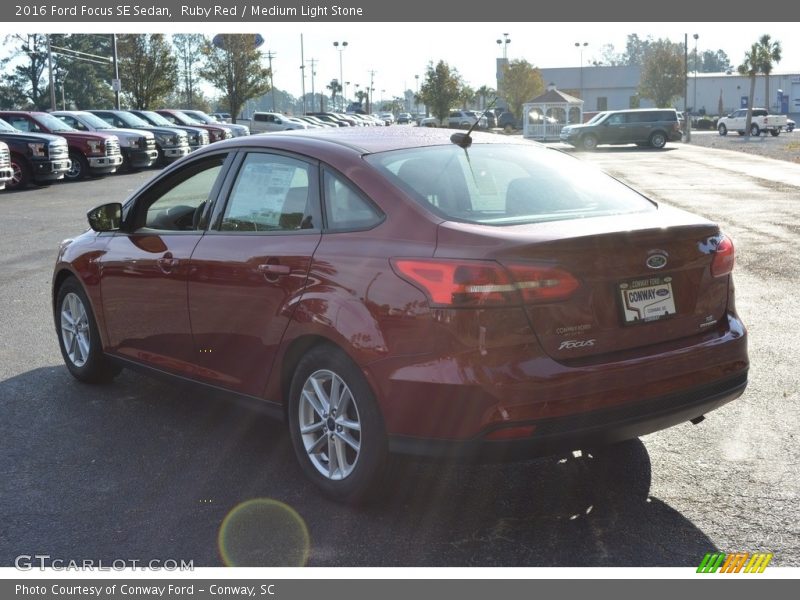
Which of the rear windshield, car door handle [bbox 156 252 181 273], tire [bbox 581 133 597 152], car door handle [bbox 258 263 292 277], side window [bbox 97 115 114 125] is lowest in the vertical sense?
tire [bbox 581 133 597 152]

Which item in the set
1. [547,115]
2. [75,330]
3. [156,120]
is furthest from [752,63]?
[75,330]

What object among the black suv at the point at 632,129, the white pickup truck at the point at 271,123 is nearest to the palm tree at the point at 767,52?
the black suv at the point at 632,129

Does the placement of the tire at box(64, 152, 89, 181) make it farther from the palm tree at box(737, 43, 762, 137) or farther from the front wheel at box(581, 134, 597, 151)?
the palm tree at box(737, 43, 762, 137)

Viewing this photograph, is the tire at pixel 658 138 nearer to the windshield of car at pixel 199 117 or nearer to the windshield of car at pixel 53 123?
the windshield of car at pixel 199 117

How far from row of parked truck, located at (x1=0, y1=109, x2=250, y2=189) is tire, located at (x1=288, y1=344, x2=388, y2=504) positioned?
1859 cm

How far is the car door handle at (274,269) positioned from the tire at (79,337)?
204cm

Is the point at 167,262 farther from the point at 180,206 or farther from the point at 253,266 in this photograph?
the point at 253,266

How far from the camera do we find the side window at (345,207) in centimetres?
431

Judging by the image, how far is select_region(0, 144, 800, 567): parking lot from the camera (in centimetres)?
394

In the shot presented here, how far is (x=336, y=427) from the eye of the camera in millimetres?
4355

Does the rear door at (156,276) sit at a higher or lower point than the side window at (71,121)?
lower

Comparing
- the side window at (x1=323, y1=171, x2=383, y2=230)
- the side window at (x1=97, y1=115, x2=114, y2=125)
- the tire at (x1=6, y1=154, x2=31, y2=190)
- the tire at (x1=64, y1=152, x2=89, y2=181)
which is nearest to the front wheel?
the side window at (x1=97, y1=115, x2=114, y2=125)

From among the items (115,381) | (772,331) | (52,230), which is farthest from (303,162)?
(52,230)

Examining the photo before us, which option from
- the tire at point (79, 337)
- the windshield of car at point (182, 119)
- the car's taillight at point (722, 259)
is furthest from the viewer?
the windshield of car at point (182, 119)
